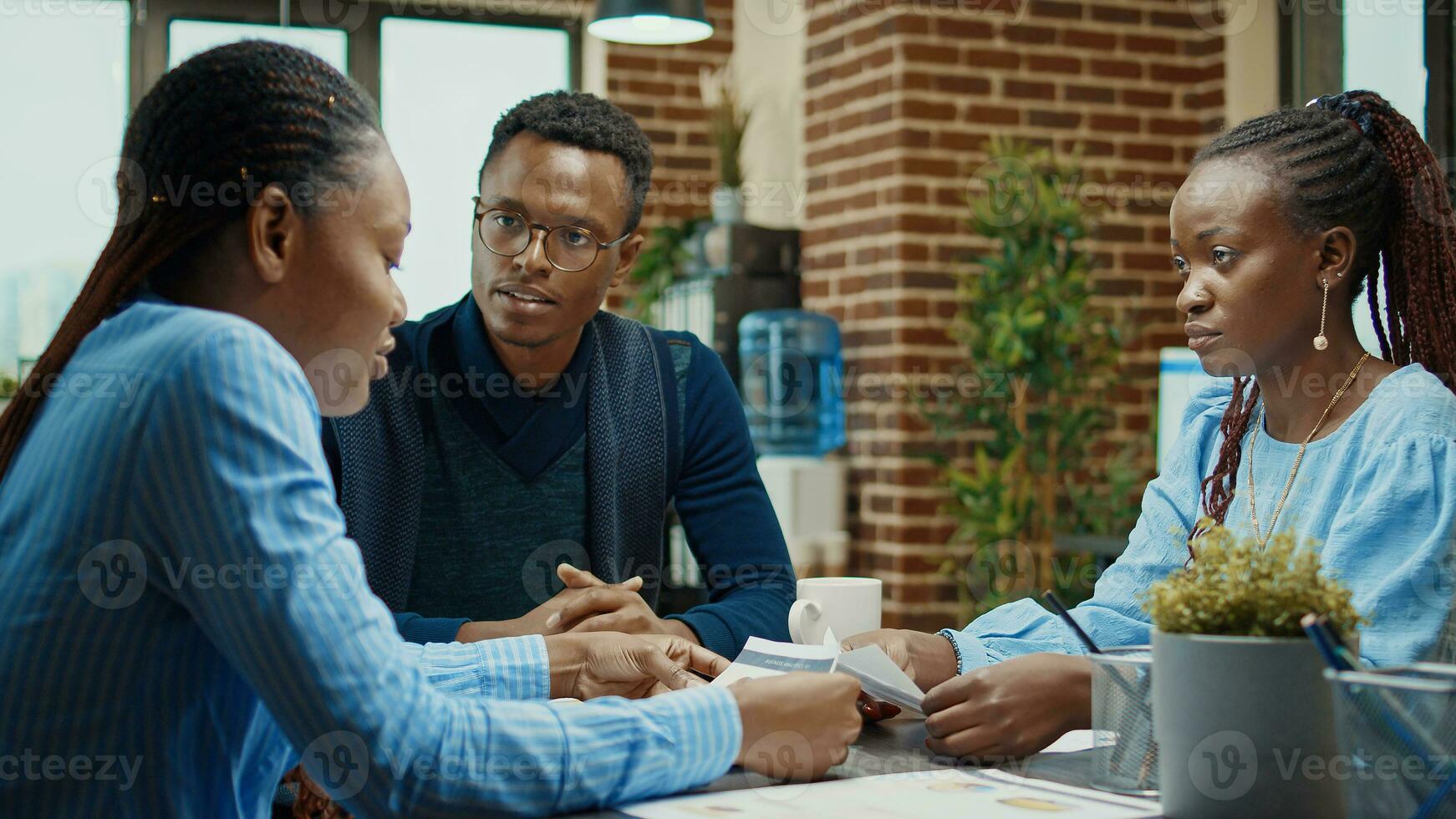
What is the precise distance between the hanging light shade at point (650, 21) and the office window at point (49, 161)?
2.23 metres

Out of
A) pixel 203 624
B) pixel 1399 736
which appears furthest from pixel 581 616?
pixel 1399 736

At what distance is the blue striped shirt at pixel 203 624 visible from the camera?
3.02ft

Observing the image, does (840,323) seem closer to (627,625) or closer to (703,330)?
(703,330)

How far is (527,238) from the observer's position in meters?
2.04

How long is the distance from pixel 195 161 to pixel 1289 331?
113 cm

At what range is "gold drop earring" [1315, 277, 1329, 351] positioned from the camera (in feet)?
5.02

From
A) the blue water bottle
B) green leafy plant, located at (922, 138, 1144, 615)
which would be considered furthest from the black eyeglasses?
the blue water bottle

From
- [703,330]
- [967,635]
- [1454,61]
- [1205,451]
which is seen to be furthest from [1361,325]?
[967,635]

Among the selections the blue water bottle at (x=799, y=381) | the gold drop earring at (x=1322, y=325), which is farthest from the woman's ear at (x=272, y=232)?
the blue water bottle at (x=799, y=381)

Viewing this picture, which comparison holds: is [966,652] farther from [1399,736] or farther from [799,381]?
[799,381]

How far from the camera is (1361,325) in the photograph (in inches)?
154

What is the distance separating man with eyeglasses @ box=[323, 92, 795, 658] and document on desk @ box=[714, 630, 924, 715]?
1.77 ft

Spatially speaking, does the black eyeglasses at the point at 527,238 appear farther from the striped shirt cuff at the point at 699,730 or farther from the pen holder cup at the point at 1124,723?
the pen holder cup at the point at 1124,723

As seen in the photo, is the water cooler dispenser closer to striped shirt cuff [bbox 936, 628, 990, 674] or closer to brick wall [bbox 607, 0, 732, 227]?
brick wall [bbox 607, 0, 732, 227]
